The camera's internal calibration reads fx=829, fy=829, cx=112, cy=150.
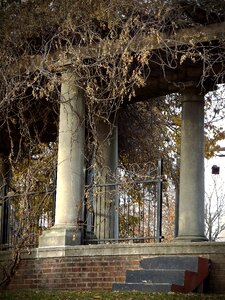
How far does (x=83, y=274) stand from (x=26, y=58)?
4.00 meters

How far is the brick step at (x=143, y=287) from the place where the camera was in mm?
12086

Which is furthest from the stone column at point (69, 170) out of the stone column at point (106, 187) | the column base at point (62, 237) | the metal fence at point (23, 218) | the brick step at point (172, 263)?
the brick step at point (172, 263)

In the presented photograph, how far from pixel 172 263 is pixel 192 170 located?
9.32 feet

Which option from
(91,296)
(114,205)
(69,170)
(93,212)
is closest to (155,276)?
(91,296)

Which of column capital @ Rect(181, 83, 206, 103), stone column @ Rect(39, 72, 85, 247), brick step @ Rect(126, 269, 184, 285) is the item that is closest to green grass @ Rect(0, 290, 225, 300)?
brick step @ Rect(126, 269, 184, 285)

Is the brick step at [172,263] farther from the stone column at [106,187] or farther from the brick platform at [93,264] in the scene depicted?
the stone column at [106,187]

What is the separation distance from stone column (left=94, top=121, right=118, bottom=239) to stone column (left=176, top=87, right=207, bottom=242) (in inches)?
59.8

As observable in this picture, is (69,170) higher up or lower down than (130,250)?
higher up

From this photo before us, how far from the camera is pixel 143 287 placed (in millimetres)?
12312

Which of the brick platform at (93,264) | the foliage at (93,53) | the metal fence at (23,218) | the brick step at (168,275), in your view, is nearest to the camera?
the brick step at (168,275)

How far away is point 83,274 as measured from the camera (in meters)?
14.0

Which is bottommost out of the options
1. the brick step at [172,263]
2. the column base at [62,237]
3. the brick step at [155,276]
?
the brick step at [155,276]

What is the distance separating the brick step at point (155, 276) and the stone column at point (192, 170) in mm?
2198

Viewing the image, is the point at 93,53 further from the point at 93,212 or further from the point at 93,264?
the point at 93,264
